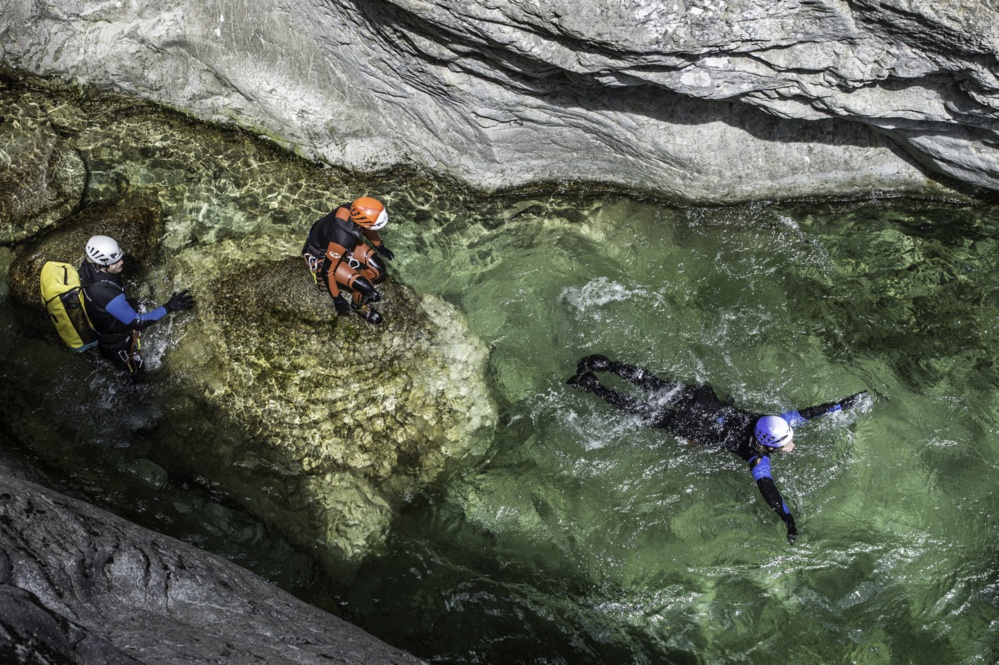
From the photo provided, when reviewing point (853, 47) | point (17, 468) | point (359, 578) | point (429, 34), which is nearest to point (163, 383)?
point (17, 468)

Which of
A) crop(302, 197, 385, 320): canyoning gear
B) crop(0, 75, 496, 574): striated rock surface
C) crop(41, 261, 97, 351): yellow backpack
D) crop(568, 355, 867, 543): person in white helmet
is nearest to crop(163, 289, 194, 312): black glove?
crop(0, 75, 496, 574): striated rock surface

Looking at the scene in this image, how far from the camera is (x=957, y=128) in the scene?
676cm

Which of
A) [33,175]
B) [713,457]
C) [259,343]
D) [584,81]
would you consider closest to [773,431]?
[713,457]

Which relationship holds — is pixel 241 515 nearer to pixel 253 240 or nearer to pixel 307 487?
pixel 307 487

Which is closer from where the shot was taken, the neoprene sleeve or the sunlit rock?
the neoprene sleeve

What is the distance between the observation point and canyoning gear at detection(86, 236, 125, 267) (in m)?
6.39

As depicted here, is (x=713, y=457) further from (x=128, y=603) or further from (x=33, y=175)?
(x=33, y=175)

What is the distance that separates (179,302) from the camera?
22.0 feet

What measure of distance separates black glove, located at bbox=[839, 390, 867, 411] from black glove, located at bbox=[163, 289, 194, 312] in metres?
6.20

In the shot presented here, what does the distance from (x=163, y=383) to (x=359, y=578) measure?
2696 mm

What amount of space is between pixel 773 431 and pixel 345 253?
426 centimetres

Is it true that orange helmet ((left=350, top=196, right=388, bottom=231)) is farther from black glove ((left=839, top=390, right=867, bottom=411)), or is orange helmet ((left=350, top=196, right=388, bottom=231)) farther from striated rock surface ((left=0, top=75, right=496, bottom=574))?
black glove ((left=839, top=390, right=867, bottom=411))

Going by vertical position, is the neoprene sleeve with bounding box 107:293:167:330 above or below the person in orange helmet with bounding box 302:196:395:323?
below

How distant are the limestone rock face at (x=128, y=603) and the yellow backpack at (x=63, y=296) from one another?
91.6 inches
